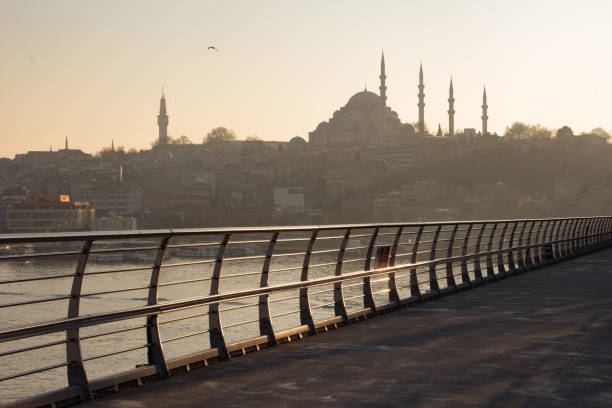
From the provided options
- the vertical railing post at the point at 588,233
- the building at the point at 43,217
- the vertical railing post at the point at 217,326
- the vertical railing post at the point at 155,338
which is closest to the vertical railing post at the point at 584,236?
the vertical railing post at the point at 588,233

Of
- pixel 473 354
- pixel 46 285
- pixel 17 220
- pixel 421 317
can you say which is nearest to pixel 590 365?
pixel 473 354

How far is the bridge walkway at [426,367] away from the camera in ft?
23.0

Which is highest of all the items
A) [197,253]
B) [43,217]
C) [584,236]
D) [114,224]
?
[584,236]

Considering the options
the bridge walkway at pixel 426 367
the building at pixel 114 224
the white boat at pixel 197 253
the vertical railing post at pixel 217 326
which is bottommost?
the white boat at pixel 197 253

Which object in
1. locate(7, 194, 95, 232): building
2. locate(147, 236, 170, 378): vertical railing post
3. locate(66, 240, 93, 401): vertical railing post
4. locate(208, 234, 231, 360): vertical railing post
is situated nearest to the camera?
locate(66, 240, 93, 401): vertical railing post

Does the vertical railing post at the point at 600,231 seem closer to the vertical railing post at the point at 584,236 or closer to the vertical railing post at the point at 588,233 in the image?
the vertical railing post at the point at 588,233

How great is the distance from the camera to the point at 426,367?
845cm

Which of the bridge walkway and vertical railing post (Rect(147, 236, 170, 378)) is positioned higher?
vertical railing post (Rect(147, 236, 170, 378))

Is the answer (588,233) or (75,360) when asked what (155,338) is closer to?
(75,360)

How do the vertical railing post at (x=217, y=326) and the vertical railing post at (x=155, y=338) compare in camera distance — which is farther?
the vertical railing post at (x=217, y=326)

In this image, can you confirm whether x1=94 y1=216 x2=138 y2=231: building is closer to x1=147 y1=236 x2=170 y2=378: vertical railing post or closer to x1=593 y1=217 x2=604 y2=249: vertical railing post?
x1=593 y1=217 x2=604 y2=249: vertical railing post

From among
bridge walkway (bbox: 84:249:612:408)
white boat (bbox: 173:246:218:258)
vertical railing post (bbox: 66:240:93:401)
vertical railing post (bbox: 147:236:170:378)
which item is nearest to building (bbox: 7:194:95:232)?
white boat (bbox: 173:246:218:258)

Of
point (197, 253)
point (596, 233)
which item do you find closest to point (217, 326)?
point (596, 233)

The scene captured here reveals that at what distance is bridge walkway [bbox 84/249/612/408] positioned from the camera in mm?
7008
